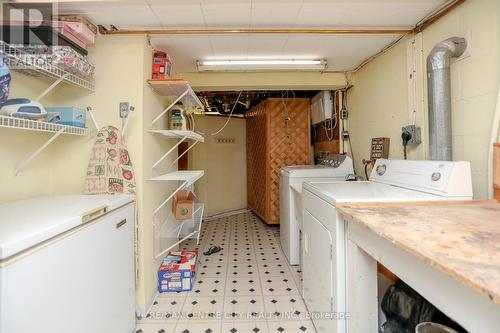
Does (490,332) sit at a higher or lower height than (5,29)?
lower

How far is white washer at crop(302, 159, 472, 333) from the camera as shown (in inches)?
56.1

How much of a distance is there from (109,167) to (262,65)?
1.89m

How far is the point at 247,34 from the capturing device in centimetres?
211

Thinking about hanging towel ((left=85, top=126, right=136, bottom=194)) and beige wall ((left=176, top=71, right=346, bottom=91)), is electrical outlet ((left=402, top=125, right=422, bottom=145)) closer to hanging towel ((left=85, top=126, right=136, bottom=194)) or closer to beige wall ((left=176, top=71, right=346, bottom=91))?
beige wall ((left=176, top=71, right=346, bottom=91))

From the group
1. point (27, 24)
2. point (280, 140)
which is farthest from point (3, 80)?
point (280, 140)

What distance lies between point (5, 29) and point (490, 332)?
2439mm

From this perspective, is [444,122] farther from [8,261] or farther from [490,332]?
[8,261]

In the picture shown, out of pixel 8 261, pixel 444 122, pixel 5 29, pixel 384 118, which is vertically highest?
pixel 5 29

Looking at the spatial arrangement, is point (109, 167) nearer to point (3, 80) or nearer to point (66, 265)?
point (3, 80)

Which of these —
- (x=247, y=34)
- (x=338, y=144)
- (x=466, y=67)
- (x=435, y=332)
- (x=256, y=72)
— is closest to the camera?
(x=435, y=332)

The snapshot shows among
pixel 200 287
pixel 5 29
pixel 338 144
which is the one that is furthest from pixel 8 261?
pixel 338 144

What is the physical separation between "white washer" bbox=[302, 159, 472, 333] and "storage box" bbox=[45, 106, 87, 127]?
70.1 inches

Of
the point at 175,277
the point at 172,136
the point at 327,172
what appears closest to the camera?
the point at 175,277

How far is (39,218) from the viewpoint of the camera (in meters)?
1.14
